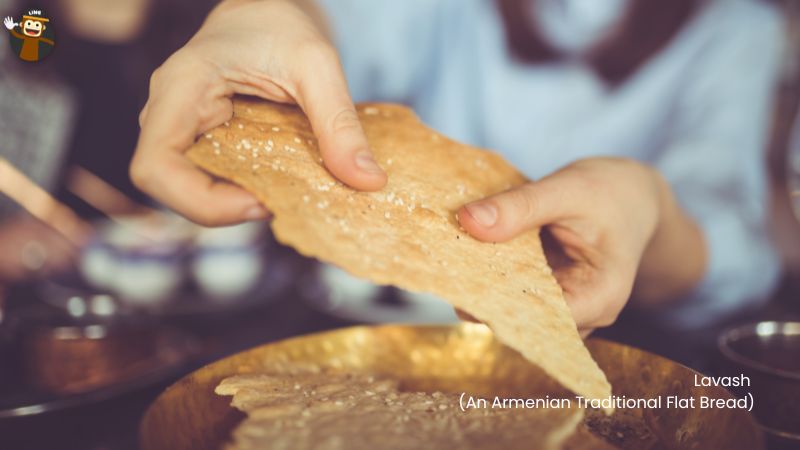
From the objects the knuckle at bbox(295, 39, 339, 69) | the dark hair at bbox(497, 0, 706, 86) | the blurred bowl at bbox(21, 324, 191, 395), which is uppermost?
the dark hair at bbox(497, 0, 706, 86)

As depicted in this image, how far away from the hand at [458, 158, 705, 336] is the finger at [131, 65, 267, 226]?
0.89 ft

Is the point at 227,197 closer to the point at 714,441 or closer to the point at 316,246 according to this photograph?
the point at 316,246

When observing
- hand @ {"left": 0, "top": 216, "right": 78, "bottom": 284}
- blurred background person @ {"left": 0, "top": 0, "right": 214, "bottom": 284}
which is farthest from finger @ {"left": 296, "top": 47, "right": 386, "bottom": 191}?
blurred background person @ {"left": 0, "top": 0, "right": 214, "bottom": 284}

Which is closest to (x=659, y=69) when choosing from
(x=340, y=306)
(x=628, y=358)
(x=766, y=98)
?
(x=766, y=98)

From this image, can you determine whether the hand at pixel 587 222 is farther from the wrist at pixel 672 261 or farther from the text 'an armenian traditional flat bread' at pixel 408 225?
the wrist at pixel 672 261

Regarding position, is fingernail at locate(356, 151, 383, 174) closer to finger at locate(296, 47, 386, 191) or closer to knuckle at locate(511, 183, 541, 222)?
finger at locate(296, 47, 386, 191)

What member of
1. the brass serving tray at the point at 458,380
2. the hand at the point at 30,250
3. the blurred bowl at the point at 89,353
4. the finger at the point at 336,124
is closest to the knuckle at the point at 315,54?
the finger at the point at 336,124

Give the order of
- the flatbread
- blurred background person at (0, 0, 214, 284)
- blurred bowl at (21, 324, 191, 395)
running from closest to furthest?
1. the flatbread
2. blurred bowl at (21, 324, 191, 395)
3. blurred background person at (0, 0, 214, 284)

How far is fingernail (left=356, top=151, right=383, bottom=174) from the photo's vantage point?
69cm

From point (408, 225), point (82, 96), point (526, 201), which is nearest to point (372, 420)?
point (408, 225)

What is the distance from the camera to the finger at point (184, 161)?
0.67 metres

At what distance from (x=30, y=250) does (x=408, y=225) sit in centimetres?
185

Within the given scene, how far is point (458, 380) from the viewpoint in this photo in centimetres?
86

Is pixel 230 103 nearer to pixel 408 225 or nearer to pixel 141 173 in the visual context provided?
Answer: pixel 141 173
